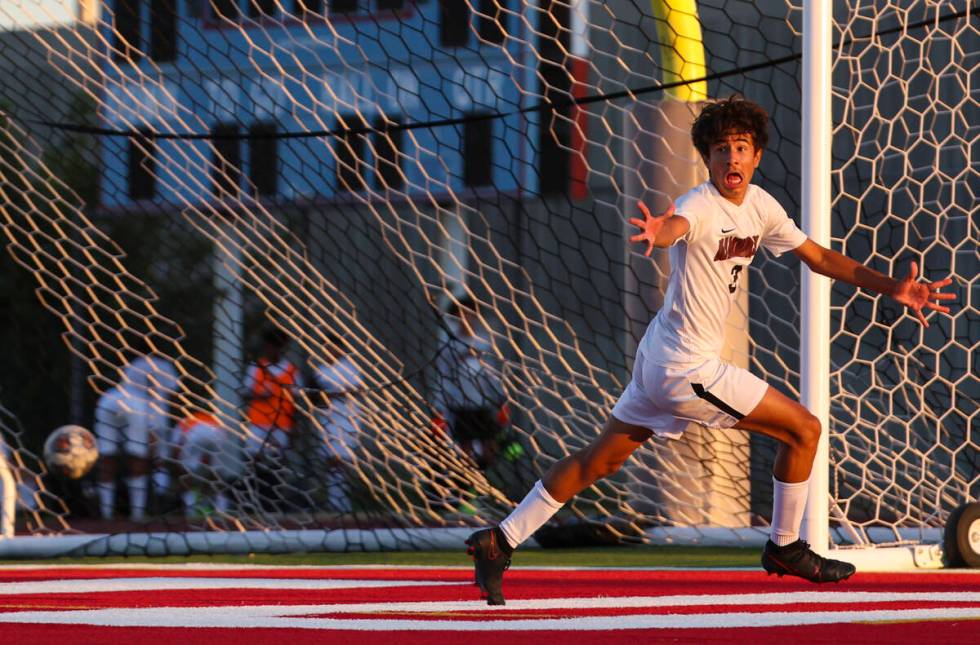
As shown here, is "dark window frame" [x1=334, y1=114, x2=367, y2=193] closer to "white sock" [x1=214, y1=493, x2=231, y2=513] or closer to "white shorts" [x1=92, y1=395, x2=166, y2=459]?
"white shorts" [x1=92, y1=395, x2=166, y2=459]

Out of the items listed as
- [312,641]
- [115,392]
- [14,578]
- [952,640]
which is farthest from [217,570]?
[952,640]

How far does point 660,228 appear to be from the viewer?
186 inches

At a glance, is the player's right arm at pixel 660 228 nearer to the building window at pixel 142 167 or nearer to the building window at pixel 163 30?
the building window at pixel 142 167

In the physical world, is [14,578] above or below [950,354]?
below

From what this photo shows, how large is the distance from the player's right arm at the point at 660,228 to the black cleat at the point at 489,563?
0.96 m

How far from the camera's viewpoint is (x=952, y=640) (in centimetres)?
361

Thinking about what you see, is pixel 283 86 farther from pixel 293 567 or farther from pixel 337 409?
pixel 293 567

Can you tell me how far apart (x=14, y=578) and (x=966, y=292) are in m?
4.59

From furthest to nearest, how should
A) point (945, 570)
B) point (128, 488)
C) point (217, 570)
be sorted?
1. point (128, 488)
2. point (217, 570)
3. point (945, 570)

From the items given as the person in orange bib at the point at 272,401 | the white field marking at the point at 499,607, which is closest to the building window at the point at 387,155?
the person in orange bib at the point at 272,401

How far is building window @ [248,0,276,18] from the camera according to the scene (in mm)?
8719

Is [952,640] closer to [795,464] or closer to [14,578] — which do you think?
[795,464]

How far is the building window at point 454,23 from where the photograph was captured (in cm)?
904

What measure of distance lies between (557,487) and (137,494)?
6.04 meters
